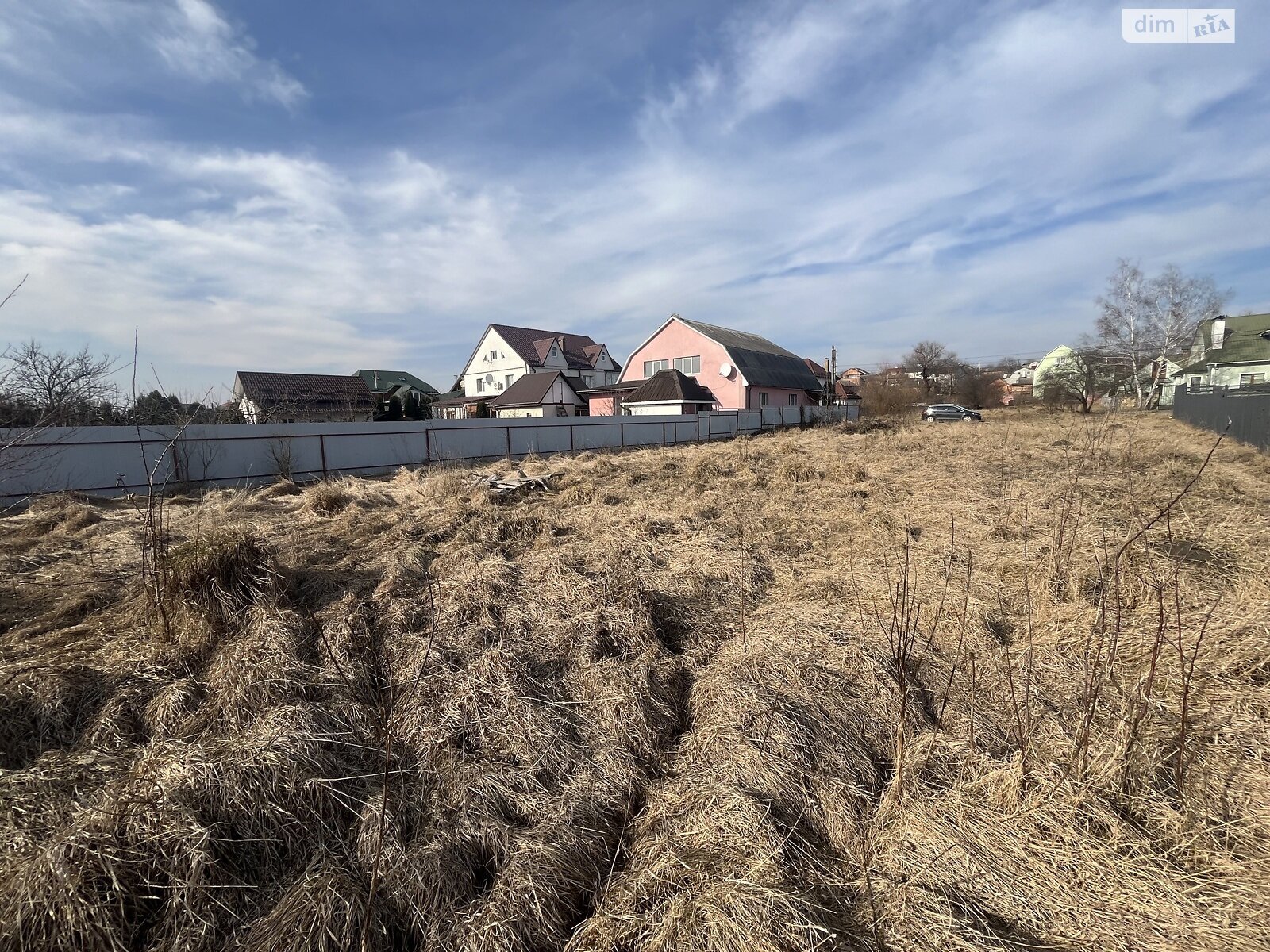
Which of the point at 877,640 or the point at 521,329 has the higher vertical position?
the point at 521,329

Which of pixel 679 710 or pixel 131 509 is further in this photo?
pixel 131 509

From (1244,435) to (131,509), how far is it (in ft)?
85.1

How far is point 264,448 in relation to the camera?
12.5 meters

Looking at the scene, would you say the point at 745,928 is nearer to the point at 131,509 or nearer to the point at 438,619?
the point at 438,619

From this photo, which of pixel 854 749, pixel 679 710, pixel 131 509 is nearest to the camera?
pixel 854 749

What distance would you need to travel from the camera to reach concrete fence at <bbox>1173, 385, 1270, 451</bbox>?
12445 millimetres

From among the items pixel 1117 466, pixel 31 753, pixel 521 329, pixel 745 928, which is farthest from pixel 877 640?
pixel 521 329

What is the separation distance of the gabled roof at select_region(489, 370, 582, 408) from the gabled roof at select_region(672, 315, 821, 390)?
31.9 ft

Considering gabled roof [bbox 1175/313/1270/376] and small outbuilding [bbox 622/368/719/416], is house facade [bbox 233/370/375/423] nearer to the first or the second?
small outbuilding [bbox 622/368/719/416]

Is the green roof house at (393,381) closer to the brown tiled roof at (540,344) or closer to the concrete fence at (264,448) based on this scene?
the brown tiled roof at (540,344)

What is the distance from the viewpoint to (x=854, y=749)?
276cm

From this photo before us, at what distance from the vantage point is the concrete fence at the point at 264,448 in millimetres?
9773

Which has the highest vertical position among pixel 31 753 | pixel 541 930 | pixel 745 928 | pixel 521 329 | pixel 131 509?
pixel 521 329

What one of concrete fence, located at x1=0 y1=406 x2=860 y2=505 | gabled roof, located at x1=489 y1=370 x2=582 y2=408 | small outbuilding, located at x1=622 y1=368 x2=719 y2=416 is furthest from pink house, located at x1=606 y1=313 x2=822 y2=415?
concrete fence, located at x1=0 y1=406 x2=860 y2=505
